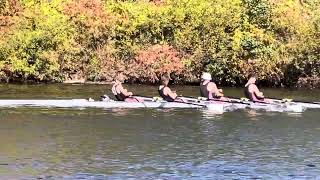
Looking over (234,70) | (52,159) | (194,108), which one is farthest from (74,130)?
(234,70)

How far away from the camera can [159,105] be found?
31531mm

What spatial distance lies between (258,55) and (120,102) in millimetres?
19468

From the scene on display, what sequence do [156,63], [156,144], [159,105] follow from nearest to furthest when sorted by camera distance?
1. [156,144]
2. [159,105]
3. [156,63]

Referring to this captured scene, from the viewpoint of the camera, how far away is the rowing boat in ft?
102

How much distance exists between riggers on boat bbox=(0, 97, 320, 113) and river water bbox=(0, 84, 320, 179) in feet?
1.15

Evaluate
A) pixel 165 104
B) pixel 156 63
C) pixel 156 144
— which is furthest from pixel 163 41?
pixel 156 144

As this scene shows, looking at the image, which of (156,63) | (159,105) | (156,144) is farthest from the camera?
(156,63)

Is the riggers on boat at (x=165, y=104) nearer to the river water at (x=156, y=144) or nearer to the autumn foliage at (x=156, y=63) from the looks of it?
the river water at (x=156, y=144)

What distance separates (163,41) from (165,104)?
21386 millimetres

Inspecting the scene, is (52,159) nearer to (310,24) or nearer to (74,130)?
(74,130)

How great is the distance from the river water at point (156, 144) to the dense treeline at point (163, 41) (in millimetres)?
17849

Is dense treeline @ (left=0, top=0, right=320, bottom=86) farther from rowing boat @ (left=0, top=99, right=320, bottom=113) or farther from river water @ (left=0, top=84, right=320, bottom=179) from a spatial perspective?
river water @ (left=0, top=84, right=320, bottom=179)

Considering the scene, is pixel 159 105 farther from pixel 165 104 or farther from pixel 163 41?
pixel 163 41

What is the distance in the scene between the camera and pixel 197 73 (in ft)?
167
